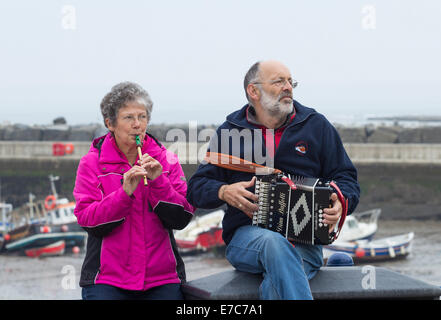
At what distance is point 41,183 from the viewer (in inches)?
1043

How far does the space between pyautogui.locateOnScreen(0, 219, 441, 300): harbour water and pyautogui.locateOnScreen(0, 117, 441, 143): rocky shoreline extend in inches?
126

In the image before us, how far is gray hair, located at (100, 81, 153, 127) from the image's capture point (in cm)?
346

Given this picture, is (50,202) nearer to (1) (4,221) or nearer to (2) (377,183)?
(1) (4,221)

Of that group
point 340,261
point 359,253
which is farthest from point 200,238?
point 340,261

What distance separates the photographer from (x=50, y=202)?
25859 mm

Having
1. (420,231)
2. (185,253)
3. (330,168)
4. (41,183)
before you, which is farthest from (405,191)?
(330,168)

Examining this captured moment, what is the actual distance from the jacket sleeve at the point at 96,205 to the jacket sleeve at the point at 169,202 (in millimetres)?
128

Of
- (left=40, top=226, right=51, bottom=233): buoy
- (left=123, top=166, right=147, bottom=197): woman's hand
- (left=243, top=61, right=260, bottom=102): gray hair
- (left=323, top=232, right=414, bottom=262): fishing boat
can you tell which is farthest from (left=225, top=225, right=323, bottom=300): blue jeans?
(left=40, top=226, right=51, bottom=233): buoy

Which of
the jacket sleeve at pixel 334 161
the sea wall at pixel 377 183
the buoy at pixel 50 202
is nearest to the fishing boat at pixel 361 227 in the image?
the sea wall at pixel 377 183

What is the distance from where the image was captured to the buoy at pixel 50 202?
999 inches

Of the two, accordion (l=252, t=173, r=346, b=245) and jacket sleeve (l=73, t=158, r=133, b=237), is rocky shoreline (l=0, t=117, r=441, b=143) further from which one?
accordion (l=252, t=173, r=346, b=245)

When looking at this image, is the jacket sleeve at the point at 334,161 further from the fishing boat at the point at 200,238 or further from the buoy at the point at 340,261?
the fishing boat at the point at 200,238
